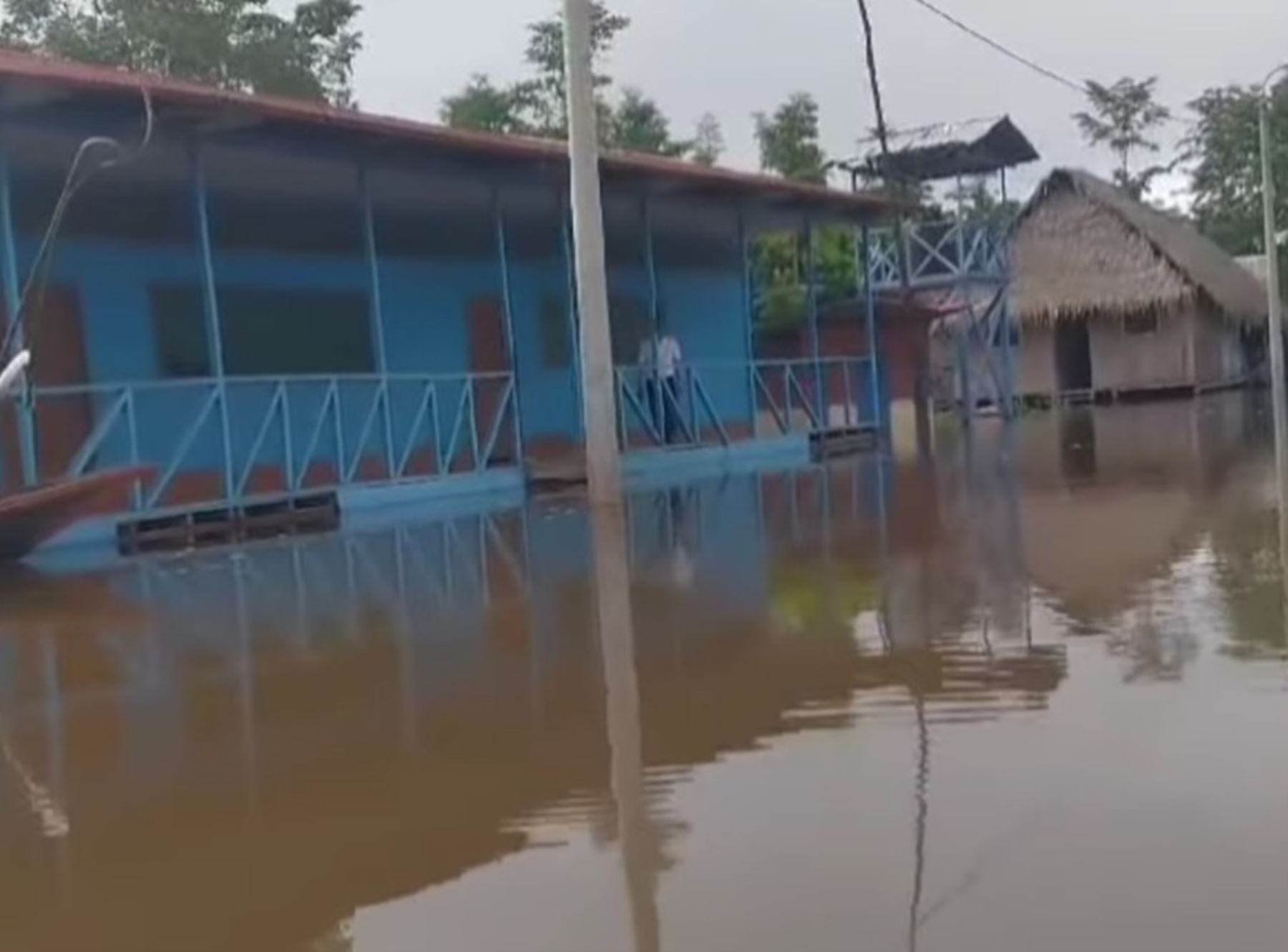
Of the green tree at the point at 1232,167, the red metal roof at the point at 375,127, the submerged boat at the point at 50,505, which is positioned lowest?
the submerged boat at the point at 50,505

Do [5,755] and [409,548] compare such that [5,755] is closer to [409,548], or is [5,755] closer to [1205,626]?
[1205,626]

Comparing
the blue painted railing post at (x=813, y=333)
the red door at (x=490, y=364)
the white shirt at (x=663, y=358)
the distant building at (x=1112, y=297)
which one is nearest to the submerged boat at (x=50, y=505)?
the red door at (x=490, y=364)

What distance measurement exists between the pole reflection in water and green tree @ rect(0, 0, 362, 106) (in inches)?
742

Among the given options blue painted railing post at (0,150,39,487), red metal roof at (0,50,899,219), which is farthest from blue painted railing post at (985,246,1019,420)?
blue painted railing post at (0,150,39,487)

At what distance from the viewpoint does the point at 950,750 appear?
4695 mm

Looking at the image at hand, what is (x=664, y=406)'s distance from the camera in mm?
19281

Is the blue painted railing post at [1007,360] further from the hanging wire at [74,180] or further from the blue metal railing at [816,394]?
the hanging wire at [74,180]

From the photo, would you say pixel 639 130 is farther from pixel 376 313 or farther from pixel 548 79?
pixel 376 313

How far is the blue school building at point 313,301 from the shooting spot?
12945mm

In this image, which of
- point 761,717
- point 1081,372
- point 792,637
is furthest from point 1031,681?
point 1081,372

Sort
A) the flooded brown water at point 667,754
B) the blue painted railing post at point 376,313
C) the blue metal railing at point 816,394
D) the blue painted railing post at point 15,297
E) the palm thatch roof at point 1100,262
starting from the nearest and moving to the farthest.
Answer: the flooded brown water at point 667,754 < the blue painted railing post at point 15,297 < the blue painted railing post at point 376,313 < the blue metal railing at point 816,394 < the palm thatch roof at point 1100,262

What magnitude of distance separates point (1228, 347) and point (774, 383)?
2061 centimetres

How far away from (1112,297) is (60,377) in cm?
2666

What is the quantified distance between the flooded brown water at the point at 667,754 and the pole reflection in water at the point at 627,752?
2 centimetres
